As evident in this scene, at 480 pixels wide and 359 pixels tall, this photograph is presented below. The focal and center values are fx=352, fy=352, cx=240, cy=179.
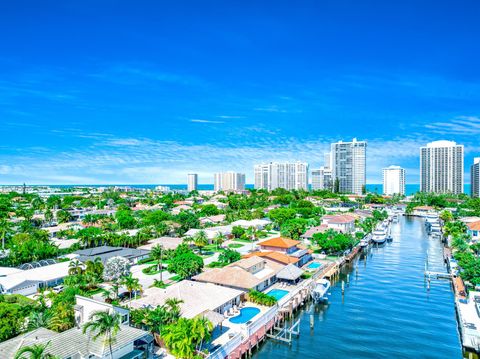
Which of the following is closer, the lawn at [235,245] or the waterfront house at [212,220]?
the lawn at [235,245]

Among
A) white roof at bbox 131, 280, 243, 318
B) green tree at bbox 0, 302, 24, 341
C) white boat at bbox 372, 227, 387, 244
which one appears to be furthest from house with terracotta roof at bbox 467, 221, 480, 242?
green tree at bbox 0, 302, 24, 341

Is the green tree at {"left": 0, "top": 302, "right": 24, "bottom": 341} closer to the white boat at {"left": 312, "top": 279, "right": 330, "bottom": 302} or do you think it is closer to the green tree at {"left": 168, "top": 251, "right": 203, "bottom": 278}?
the green tree at {"left": 168, "top": 251, "right": 203, "bottom": 278}

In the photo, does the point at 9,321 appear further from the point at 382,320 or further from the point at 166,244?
the point at 166,244

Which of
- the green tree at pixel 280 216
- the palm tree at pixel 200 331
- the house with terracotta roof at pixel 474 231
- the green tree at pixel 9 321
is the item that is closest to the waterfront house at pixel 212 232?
the green tree at pixel 280 216

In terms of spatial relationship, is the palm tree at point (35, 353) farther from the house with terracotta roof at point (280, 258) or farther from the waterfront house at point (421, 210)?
the waterfront house at point (421, 210)

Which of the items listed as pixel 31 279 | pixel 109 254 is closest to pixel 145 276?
pixel 109 254

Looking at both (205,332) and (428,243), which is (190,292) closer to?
(205,332)
